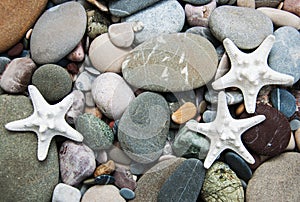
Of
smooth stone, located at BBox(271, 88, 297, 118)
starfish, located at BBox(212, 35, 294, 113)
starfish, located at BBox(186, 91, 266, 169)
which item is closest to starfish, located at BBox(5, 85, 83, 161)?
starfish, located at BBox(186, 91, 266, 169)

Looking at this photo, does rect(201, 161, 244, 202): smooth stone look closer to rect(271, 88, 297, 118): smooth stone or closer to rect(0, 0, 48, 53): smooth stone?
rect(271, 88, 297, 118): smooth stone

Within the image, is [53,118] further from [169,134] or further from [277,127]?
[277,127]


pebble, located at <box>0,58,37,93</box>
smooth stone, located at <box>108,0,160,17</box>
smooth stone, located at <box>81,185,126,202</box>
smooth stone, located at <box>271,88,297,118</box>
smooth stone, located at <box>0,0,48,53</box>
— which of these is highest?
smooth stone, located at <box>108,0,160,17</box>

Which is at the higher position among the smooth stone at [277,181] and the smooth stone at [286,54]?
the smooth stone at [286,54]

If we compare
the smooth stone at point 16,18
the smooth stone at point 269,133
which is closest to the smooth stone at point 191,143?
the smooth stone at point 269,133

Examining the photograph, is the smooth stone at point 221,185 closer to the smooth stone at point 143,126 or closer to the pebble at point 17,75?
the smooth stone at point 143,126

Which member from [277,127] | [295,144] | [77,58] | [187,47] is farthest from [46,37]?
[295,144]
